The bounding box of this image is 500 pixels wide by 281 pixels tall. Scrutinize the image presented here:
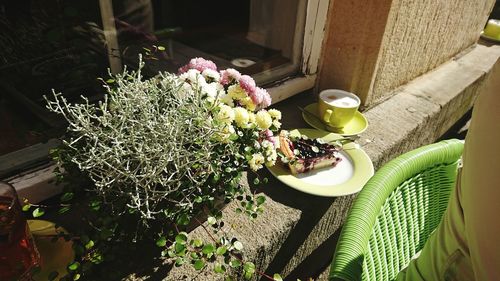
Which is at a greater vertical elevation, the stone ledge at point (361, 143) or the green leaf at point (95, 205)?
the green leaf at point (95, 205)

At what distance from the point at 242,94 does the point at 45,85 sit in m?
0.65

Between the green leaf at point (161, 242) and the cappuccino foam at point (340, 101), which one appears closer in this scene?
the green leaf at point (161, 242)

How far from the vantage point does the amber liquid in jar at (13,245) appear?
791 mm

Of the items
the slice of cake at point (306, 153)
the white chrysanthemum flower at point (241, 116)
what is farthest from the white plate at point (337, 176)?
the white chrysanthemum flower at point (241, 116)

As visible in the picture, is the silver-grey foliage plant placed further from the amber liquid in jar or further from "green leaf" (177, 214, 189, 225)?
the amber liquid in jar

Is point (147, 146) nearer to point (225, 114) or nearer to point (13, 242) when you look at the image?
point (225, 114)

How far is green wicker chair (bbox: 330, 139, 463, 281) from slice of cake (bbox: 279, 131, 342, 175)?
38cm

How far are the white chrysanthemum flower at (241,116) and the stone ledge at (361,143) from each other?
1.23 feet

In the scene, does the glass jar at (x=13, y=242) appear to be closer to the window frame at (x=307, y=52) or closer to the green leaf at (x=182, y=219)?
the green leaf at (x=182, y=219)

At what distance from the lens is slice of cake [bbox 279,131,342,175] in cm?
134

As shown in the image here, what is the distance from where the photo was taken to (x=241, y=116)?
100cm

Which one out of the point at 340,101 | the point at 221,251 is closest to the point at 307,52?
the point at 340,101

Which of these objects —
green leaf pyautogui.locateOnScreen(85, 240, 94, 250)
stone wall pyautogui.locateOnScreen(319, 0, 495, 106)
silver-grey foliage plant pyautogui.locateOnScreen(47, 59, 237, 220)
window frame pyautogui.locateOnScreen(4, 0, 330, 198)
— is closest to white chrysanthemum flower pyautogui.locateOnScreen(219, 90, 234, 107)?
silver-grey foliage plant pyautogui.locateOnScreen(47, 59, 237, 220)

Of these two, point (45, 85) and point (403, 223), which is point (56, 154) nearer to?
point (45, 85)
